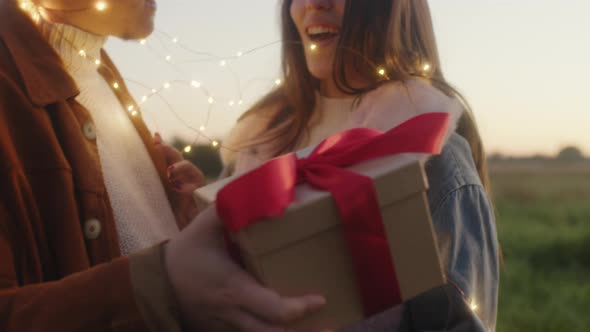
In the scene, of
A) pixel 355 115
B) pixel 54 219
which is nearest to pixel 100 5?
pixel 54 219

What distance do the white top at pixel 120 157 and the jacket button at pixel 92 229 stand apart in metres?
0.07

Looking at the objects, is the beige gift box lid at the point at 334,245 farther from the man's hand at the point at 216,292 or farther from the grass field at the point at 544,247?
the grass field at the point at 544,247

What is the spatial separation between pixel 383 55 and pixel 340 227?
1.91 feet

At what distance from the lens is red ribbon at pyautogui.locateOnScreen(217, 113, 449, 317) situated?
Result: 68cm

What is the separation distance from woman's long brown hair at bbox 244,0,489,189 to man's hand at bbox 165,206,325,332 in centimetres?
59

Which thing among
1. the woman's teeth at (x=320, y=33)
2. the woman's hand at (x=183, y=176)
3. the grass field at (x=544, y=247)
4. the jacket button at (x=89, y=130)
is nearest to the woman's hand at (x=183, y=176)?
the woman's hand at (x=183, y=176)

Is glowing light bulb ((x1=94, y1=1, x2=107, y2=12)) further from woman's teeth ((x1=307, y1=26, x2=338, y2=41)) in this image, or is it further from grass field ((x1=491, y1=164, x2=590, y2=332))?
grass field ((x1=491, y1=164, x2=590, y2=332))

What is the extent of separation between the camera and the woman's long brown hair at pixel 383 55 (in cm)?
119

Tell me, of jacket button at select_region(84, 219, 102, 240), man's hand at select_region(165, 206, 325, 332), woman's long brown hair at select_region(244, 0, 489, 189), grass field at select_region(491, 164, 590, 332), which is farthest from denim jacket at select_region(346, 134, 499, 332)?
grass field at select_region(491, 164, 590, 332)

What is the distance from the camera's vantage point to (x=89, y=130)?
99cm

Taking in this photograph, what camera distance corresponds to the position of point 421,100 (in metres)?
1.07

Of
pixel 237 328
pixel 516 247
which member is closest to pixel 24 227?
pixel 237 328

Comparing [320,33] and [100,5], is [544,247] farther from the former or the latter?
[100,5]

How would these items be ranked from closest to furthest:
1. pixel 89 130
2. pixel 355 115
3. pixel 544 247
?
1. pixel 89 130
2. pixel 355 115
3. pixel 544 247
